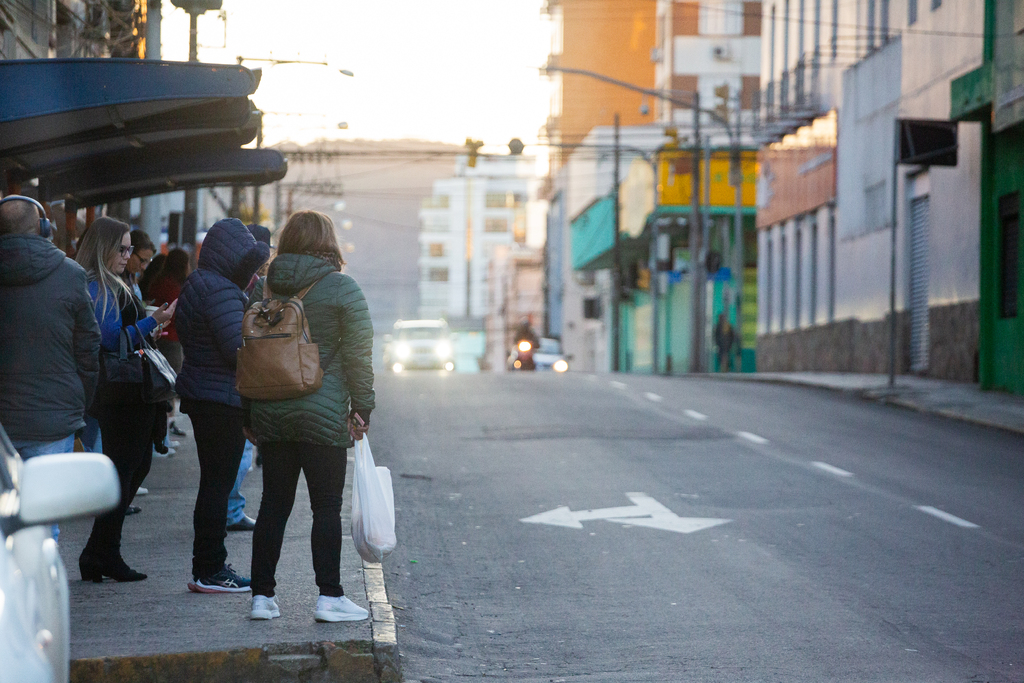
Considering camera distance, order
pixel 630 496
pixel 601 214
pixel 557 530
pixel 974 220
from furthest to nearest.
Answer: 1. pixel 601 214
2. pixel 974 220
3. pixel 630 496
4. pixel 557 530

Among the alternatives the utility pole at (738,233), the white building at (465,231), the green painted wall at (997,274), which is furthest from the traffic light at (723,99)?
the white building at (465,231)

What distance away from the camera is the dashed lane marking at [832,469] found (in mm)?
12548

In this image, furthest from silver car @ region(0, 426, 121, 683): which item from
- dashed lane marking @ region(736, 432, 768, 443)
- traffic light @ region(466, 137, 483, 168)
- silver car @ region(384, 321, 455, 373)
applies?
silver car @ region(384, 321, 455, 373)

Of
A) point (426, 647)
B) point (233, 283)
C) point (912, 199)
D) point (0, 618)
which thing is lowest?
point (426, 647)

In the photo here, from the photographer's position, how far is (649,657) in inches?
252

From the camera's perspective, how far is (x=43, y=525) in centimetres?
322

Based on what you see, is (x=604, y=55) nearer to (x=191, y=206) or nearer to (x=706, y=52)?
(x=706, y=52)

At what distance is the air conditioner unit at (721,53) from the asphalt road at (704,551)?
51562mm

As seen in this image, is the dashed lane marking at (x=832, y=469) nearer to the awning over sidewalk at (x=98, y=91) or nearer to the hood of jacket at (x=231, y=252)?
the awning over sidewalk at (x=98, y=91)

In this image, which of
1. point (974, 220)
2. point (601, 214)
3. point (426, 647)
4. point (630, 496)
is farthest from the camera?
point (601, 214)

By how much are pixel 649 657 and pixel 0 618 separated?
4.17 m

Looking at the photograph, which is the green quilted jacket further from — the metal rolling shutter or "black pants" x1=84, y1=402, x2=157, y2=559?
the metal rolling shutter

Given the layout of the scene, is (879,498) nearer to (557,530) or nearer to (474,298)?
(557,530)

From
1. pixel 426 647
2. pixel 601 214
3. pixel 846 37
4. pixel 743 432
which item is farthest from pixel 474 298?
pixel 426 647
